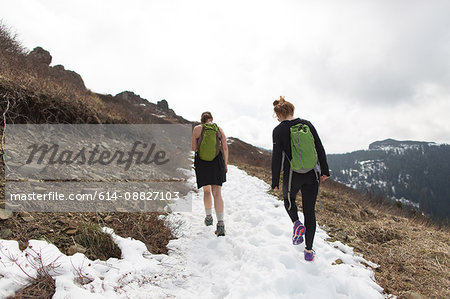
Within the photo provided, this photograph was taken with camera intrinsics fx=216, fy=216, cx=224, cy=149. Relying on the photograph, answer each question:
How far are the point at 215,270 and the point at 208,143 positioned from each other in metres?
1.80

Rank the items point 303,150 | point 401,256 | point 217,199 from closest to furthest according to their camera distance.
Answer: point 303,150
point 401,256
point 217,199

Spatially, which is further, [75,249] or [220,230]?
[220,230]

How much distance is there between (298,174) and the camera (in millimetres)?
2725

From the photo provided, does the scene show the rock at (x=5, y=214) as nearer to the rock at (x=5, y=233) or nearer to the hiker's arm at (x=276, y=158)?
the rock at (x=5, y=233)

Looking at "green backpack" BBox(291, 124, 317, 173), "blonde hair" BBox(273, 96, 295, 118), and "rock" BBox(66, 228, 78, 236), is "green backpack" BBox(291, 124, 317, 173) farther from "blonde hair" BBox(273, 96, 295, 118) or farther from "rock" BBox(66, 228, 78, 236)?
"rock" BBox(66, 228, 78, 236)

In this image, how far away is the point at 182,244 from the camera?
3146 millimetres

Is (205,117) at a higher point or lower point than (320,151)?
higher

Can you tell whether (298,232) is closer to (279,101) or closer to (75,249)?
(279,101)

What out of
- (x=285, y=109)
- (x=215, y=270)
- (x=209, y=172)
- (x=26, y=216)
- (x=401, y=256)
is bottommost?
(x=215, y=270)

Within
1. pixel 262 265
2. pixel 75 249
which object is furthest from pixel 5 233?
pixel 262 265

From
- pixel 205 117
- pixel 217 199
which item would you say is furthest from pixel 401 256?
pixel 205 117

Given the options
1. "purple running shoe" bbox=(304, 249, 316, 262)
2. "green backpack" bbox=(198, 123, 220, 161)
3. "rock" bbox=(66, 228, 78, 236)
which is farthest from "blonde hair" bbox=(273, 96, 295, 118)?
"rock" bbox=(66, 228, 78, 236)

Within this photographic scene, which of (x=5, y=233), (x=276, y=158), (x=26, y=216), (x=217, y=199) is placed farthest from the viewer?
(x=217, y=199)

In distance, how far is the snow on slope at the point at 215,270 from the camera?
1870 mm
